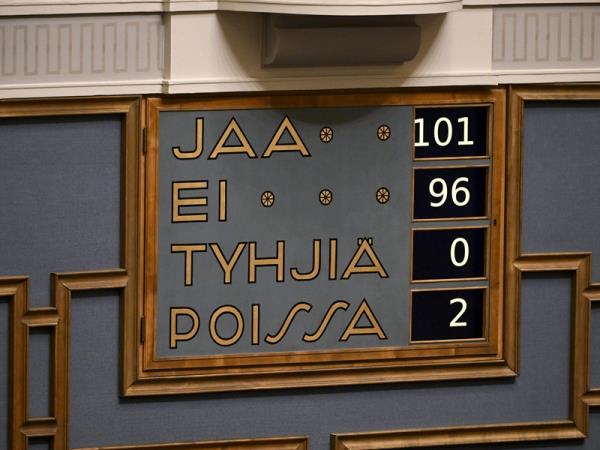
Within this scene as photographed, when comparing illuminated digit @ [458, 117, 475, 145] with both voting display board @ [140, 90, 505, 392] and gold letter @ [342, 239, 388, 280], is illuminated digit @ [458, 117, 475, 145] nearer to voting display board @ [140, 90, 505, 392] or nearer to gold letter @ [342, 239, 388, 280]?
voting display board @ [140, 90, 505, 392]

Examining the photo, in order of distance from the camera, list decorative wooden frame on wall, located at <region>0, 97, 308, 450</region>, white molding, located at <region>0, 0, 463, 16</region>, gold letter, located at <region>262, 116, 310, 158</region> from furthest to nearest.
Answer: gold letter, located at <region>262, 116, 310, 158</region>, decorative wooden frame on wall, located at <region>0, 97, 308, 450</region>, white molding, located at <region>0, 0, 463, 16</region>

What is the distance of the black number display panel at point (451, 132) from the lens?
12.4ft

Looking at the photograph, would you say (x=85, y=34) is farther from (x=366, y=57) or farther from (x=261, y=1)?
(x=366, y=57)

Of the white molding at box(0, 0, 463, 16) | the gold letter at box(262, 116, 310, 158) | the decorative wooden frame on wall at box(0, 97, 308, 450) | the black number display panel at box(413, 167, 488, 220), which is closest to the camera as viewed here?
the white molding at box(0, 0, 463, 16)

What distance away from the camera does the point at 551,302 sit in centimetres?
393

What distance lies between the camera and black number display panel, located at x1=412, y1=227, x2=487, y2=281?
12.6 feet

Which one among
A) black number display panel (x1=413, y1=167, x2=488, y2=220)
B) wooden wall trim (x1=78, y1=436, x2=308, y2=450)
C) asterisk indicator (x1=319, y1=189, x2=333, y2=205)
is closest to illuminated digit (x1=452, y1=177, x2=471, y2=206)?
black number display panel (x1=413, y1=167, x2=488, y2=220)

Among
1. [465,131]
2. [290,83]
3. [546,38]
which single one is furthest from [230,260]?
[546,38]

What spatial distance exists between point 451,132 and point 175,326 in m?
0.83

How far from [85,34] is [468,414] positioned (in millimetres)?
1354

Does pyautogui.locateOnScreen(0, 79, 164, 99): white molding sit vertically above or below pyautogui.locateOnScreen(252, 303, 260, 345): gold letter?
above

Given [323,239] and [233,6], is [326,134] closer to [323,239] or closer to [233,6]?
[323,239]

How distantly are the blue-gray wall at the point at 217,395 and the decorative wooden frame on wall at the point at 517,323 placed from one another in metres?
0.02

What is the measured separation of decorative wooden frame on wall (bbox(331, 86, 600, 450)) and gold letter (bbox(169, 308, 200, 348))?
17.7 inches
